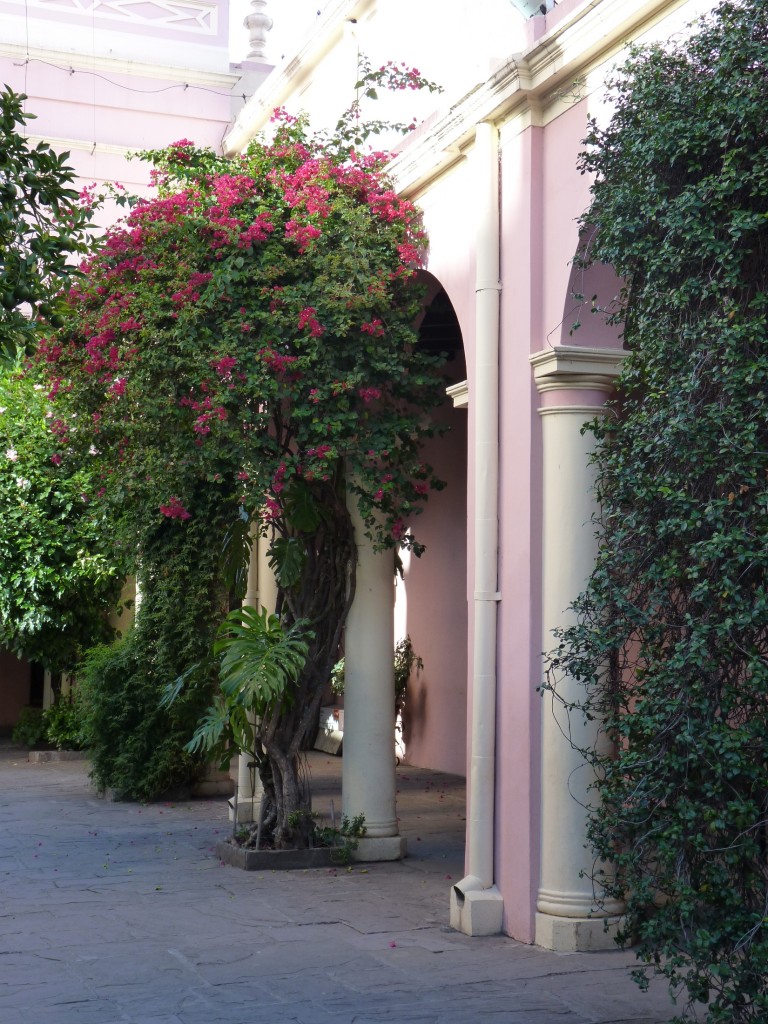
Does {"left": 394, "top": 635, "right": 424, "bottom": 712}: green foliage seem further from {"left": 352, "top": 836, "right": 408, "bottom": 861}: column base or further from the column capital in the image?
the column capital

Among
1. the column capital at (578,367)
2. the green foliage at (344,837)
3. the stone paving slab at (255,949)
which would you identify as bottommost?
the stone paving slab at (255,949)

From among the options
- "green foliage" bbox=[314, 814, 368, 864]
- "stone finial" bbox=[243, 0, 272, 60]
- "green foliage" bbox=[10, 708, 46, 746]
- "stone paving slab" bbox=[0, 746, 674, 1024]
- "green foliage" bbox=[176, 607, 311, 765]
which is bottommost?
"stone paving slab" bbox=[0, 746, 674, 1024]

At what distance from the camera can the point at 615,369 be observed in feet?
20.8

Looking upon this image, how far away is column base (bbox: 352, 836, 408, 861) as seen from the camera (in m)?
8.27

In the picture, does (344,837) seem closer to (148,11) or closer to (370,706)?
(370,706)

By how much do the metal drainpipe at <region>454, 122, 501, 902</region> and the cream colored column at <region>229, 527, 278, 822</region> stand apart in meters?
2.56

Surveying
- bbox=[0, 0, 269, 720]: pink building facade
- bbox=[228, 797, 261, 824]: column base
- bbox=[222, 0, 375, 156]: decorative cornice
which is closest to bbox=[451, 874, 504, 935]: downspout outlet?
bbox=[228, 797, 261, 824]: column base

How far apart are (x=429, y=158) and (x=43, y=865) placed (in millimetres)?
5237

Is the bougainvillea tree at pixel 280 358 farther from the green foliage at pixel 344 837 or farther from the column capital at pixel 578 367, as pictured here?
the column capital at pixel 578 367

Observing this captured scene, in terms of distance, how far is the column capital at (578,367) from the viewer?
20.5 feet

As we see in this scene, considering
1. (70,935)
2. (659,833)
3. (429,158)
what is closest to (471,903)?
(70,935)

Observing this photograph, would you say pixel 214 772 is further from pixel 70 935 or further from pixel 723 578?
pixel 723 578

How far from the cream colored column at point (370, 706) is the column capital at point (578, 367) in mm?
2369

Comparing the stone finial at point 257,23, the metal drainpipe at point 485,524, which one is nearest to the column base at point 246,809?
the metal drainpipe at point 485,524
